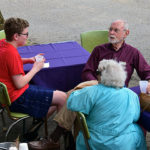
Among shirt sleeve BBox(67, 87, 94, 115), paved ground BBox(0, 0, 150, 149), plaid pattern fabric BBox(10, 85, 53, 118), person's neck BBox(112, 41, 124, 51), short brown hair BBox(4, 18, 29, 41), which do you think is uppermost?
short brown hair BBox(4, 18, 29, 41)

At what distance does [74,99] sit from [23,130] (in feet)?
4.49

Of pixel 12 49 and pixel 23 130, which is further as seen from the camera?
pixel 23 130

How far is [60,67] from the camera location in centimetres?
369

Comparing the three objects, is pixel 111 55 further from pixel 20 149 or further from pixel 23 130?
pixel 20 149

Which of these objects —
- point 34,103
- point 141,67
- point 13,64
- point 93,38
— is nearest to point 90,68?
point 141,67

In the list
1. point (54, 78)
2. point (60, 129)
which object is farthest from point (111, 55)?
point (60, 129)

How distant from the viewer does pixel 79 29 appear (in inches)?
352

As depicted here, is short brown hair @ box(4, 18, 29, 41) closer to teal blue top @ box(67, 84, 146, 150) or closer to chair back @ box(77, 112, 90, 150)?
teal blue top @ box(67, 84, 146, 150)

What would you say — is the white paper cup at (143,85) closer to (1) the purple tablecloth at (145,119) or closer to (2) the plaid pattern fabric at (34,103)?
(1) the purple tablecloth at (145,119)

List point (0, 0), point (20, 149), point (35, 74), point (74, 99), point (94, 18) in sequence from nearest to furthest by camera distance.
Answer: point (20, 149), point (74, 99), point (35, 74), point (94, 18), point (0, 0)

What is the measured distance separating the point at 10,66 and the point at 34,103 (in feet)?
1.60

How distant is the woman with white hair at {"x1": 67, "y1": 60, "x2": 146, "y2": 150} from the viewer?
2.55 meters

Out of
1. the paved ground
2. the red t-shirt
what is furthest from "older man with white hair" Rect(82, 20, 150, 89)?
the paved ground

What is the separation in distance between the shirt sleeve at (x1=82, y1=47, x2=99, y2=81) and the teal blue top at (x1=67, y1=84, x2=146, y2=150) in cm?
103
